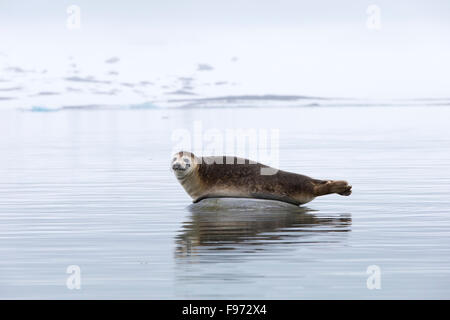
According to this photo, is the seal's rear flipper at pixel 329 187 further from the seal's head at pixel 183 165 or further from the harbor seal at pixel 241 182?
the seal's head at pixel 183 165

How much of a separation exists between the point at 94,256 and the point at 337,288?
13.6ft

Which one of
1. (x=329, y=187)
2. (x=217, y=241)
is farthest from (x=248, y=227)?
(x=329, y=187)

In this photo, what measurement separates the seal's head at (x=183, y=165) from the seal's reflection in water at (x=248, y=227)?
72 cm

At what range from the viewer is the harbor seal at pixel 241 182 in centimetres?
2053

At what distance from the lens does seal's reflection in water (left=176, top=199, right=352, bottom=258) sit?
15203mm

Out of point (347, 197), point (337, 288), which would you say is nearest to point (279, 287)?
point (337, 288)

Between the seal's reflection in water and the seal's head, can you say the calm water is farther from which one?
the seal's head

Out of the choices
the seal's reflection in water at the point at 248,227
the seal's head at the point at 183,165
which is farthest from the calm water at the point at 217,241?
the seal's head at the point at 183,165

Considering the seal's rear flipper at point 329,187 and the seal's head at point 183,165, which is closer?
the seal's head at point 183,165

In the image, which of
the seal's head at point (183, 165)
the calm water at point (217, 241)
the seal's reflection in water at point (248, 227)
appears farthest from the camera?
the seal's head at point (183, 165)
